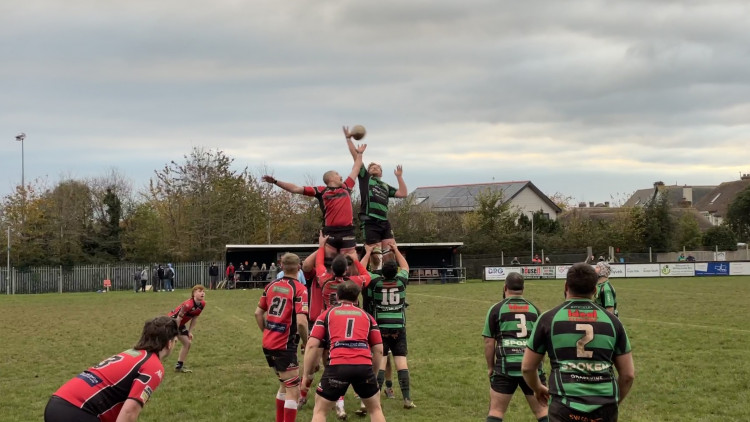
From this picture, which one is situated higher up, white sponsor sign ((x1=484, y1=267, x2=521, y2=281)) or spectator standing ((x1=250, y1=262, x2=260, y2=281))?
spectator standing ((x1=250, y1=262, x2=260, y2=281))

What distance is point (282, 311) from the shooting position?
8609 millimetres

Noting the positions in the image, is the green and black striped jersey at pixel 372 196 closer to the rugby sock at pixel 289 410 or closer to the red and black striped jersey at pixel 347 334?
the rugby sock at pixel 289 410

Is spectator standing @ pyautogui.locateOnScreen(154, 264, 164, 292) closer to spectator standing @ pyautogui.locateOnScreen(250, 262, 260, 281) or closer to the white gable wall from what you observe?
spectator standing @ pyautogui.locateOnScreen(250, 262, 260, 281)

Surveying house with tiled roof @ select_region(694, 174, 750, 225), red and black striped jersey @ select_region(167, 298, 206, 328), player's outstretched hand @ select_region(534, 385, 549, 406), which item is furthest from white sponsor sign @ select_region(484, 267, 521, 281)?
house with tiled roof @ select_region(694, 174, 750, 225)

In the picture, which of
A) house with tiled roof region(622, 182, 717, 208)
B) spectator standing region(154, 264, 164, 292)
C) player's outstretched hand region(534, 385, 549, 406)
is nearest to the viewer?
player's outstretched hand region(534, 385, 549, 406)

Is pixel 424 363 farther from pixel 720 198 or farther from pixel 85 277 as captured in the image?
pixel 720 198

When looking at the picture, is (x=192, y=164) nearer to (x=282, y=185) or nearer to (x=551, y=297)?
(x=551, y=297)

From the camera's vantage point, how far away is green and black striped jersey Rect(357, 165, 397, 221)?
32.9 ft

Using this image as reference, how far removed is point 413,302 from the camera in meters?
29.8

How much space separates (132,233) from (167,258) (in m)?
5.27

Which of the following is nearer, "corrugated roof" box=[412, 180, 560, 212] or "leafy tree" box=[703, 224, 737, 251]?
"leafy tree" box=[703, 224, 737, 251]

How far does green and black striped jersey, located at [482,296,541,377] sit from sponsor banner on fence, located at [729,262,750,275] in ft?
154

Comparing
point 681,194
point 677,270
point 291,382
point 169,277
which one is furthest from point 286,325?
point 681,194

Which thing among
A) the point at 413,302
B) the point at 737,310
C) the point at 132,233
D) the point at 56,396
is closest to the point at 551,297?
the point at 413,302
